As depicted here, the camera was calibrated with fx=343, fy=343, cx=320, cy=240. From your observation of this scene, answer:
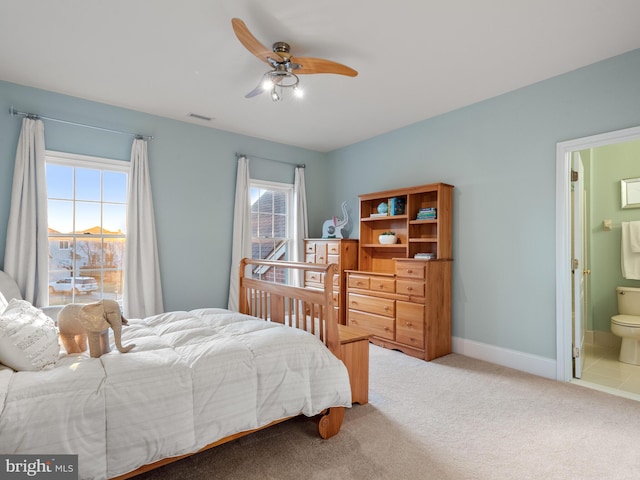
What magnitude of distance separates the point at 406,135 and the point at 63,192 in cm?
398

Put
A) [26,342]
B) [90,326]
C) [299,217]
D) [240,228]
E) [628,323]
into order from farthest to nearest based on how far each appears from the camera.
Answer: [299,217] → [240,228] → [628,323] → [90,326] → [26,342]

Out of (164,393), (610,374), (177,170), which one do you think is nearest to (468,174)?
(610,374)

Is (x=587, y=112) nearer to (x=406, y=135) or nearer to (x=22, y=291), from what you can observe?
(x=406, y=135)

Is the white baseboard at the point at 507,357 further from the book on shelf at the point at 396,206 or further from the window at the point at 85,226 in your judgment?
the window at the point at 85,226

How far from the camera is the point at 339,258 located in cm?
461

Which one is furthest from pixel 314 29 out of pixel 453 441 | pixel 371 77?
pixel 453 441

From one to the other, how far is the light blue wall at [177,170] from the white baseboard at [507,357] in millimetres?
2952

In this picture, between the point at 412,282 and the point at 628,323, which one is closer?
the point at 628,323

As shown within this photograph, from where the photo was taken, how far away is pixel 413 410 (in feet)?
8.16

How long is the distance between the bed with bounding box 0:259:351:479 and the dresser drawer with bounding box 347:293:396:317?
1808 millimetres

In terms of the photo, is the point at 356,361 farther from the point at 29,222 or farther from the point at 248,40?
the point at 29,222

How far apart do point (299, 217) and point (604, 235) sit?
12.6ft

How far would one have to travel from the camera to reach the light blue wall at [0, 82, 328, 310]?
331 cm

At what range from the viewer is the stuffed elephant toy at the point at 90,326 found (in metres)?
1.77
